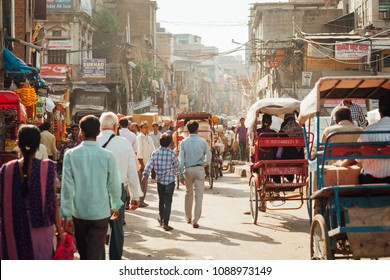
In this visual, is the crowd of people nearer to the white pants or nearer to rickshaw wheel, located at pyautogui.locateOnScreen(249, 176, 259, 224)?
rickshaw wheel, located at pyautogui.locateOnScreen(249, 176, 259, 224)

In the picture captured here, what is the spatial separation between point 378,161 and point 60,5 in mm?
40539

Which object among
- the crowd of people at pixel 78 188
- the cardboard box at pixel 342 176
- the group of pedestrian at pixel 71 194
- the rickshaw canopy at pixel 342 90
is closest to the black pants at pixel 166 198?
the group of pedestrian at pixel 71 194

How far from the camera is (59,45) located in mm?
42875

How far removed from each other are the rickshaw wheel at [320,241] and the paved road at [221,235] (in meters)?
1.32

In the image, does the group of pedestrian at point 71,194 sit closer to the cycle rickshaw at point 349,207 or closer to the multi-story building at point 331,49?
the cycle rickshaw at point 349,207

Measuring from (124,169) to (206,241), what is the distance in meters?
2.72

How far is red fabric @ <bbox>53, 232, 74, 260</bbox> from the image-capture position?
17.7 ft

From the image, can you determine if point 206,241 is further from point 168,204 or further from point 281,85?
point 281,85

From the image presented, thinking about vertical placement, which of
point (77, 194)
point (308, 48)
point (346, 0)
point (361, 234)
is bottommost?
point (361, 234)

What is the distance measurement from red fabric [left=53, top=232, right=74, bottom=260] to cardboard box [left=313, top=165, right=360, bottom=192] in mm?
3265

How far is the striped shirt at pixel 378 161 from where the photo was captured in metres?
7.00

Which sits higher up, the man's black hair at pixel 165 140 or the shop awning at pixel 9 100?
the shop awning at pixel 9 100

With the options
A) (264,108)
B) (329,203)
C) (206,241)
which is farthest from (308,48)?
(329,203)

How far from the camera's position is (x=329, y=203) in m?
7.14
